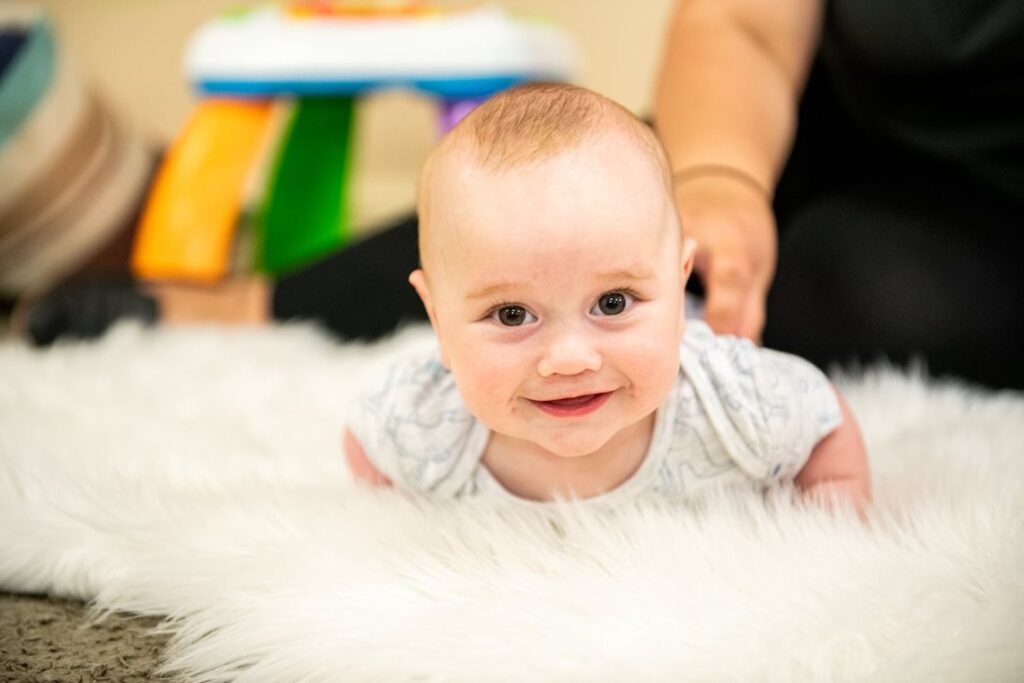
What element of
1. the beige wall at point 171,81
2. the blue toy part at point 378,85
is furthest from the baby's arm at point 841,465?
the beige wall at point 171,81

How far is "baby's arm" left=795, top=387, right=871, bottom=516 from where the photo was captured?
2.16 feet

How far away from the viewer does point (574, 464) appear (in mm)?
665

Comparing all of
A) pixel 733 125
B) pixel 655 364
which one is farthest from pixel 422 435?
pixel 733 125

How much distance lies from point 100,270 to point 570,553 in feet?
4.13

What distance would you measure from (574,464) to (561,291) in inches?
6.4

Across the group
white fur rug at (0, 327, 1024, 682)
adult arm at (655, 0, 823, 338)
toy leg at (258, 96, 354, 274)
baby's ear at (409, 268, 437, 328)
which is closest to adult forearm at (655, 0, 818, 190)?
adult arm at (655, 0, 823, 338)

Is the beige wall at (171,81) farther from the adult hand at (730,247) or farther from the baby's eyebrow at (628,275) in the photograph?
the baby's eyebrow at (628,275)

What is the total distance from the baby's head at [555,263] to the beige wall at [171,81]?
4.74 ft

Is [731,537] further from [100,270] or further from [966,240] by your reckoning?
[100,270]

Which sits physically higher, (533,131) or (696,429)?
(533,131)

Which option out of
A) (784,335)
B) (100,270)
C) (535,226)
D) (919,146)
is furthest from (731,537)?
(100,270)

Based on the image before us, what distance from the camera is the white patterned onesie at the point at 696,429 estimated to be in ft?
2.15

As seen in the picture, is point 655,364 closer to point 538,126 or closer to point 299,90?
point 538,126

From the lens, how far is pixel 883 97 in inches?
38.7
